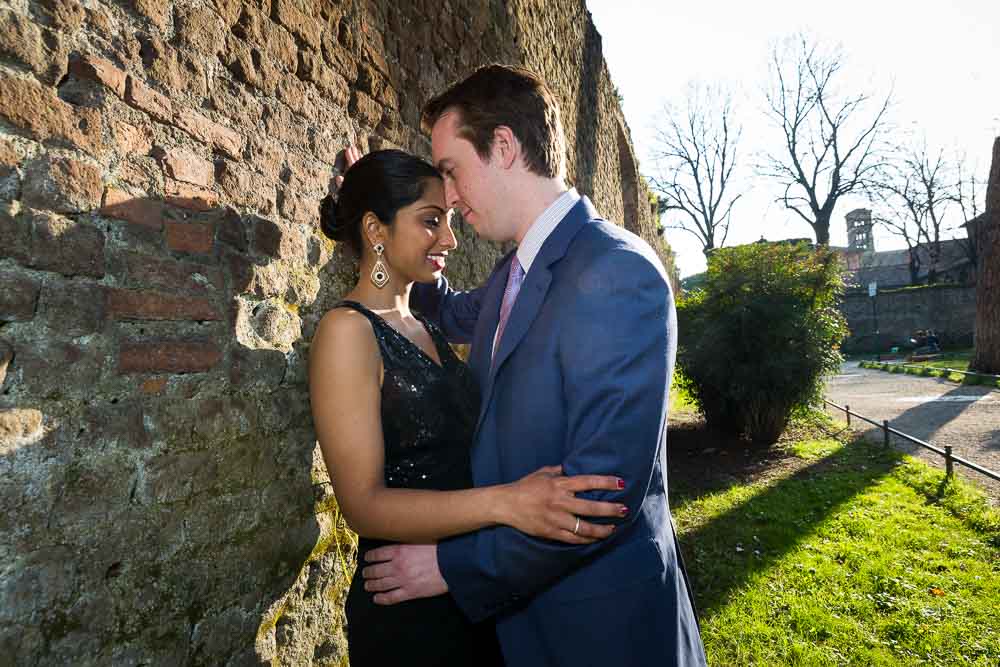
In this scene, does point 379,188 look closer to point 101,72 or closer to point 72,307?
point 101,72

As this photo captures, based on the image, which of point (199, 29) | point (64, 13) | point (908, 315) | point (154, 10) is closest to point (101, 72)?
point (64, 13)

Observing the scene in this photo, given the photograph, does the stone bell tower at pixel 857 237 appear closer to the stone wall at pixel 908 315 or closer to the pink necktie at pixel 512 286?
the stone wall at pixel 908 315

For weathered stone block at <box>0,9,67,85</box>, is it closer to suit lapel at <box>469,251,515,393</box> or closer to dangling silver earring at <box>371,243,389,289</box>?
dangling silver earring at <box>371,243,389,289</box>

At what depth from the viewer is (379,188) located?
204cm

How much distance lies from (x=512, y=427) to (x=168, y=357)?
0.92 meters

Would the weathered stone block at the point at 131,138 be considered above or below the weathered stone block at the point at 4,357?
above

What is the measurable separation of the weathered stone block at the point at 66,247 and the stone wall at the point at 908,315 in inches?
1319

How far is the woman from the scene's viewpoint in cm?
137

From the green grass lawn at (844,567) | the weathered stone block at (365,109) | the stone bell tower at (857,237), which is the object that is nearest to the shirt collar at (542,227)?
the weathered stone block at (365,109)

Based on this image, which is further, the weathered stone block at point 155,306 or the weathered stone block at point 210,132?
the weathered stone block at point 210,132

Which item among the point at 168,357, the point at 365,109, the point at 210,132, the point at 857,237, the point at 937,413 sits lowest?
the point at 937,413

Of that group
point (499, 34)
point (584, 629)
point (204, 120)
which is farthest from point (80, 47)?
point (499, 34)

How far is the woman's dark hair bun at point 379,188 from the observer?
2.03 meters

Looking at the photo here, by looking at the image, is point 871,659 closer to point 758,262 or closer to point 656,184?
point 758,262
